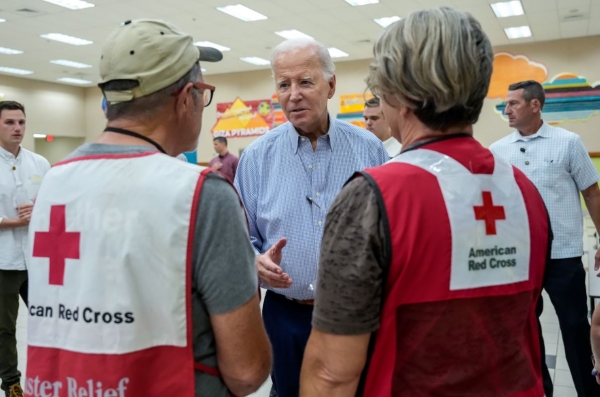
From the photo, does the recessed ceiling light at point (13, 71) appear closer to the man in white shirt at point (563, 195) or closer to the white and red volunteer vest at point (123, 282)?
the man in white shirt at point (563, 195)

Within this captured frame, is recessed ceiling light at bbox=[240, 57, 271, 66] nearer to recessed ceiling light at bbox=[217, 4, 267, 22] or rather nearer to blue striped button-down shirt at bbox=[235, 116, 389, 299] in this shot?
recessed ceiling light at bbox=[217, 4, 267, 22]

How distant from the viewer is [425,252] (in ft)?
3.39

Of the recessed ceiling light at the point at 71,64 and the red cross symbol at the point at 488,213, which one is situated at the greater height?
the recessed ceiling light at the point at 71,64

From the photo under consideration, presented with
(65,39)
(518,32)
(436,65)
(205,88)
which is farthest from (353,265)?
(65,39)

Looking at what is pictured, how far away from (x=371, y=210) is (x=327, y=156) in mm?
1115

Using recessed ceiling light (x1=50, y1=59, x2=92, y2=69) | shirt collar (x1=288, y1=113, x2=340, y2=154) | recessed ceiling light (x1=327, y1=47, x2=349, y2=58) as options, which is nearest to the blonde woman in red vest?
shirt collar (x1=288, y1=113, x2=340, y2=154)

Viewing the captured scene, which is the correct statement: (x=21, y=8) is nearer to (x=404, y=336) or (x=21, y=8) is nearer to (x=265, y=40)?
(x=265, y=40)

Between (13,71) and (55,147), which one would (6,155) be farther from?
(55,147)

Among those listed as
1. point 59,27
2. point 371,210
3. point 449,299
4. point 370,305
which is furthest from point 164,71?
point 59,27

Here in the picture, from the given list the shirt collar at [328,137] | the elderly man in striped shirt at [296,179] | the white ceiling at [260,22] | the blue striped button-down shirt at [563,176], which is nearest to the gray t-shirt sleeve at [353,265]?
the elderly man in striped shirt at [296,179]

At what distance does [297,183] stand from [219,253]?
1.01 meters

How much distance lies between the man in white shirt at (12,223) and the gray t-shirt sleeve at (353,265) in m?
3.04

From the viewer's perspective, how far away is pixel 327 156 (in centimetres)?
212

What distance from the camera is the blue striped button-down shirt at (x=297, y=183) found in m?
2.00
